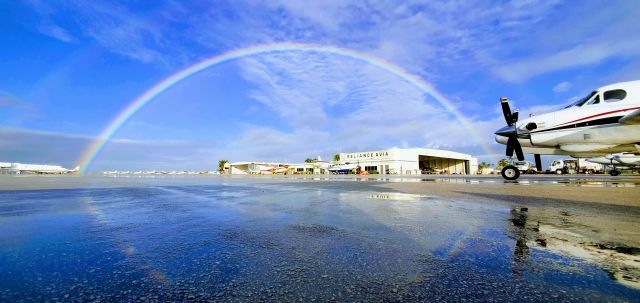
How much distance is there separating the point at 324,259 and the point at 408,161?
86455 millimetres

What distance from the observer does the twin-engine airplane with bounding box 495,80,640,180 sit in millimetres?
12906

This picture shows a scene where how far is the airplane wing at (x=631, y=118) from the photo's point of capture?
11.3 metres

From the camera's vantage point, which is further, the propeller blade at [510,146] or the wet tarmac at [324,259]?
the propeller blade at [510,146]

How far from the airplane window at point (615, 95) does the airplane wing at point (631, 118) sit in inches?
57.0

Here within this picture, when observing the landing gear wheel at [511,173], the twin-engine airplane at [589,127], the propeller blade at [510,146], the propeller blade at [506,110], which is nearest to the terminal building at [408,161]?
the landing gear wheel at [511,173]

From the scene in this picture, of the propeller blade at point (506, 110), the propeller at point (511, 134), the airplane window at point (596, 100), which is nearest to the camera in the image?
the airplane window at point (596, 100)

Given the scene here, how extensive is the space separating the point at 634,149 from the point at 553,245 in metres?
15.7

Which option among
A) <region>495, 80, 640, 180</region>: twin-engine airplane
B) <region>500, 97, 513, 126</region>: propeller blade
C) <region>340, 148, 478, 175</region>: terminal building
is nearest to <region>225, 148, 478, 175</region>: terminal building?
<region>340, 148, 478, 175</region>: terminal building

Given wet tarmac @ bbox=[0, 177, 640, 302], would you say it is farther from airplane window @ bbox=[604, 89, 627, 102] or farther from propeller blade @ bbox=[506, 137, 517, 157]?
propeller blade @ bbox=[506, 137, 517, 157]

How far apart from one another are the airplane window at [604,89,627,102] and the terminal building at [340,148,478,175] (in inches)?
2432

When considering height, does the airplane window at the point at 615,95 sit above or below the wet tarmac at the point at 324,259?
above

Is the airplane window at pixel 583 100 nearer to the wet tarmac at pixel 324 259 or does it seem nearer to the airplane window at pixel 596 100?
the airplane window at pixel 596 100

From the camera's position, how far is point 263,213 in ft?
17.6

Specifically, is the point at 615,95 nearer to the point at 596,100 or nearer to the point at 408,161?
the point at 596,100
